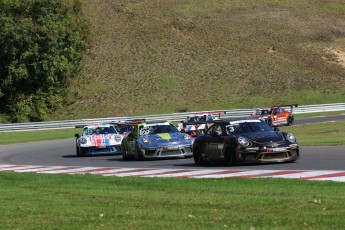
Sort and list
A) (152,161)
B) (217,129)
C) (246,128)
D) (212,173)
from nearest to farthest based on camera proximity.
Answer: (212,173)
(246,128)
(217,129)
(152,161)

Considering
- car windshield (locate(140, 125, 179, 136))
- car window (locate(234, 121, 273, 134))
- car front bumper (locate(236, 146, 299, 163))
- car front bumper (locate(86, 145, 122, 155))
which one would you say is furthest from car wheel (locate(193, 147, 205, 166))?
car front bumper (locate(86, 145, 122, 155))

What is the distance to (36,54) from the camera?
6800 centimetres

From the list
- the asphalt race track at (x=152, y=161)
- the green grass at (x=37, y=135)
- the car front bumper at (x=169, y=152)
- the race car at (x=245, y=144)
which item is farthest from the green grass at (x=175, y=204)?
the green grass at (x=37, y=135)

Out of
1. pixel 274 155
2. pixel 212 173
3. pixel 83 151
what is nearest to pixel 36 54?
pixel 83 151

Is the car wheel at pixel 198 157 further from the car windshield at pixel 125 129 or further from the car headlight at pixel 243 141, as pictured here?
the car windshield at pixel 125 129

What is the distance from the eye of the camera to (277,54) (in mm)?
86562

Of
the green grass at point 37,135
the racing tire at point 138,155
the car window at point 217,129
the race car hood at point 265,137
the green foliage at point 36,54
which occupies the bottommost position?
the green grass at point 37,135

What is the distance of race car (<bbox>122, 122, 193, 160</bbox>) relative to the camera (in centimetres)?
2731

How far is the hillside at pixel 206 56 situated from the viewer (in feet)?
247

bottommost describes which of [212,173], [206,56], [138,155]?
[138,155]

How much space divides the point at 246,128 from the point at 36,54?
152 feet

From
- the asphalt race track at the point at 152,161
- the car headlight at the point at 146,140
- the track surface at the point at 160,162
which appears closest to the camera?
the track surface at the point at 160,162

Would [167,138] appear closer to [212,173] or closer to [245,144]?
[245,144]

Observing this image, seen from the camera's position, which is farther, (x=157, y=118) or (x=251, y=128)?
(x=157, y=118)
